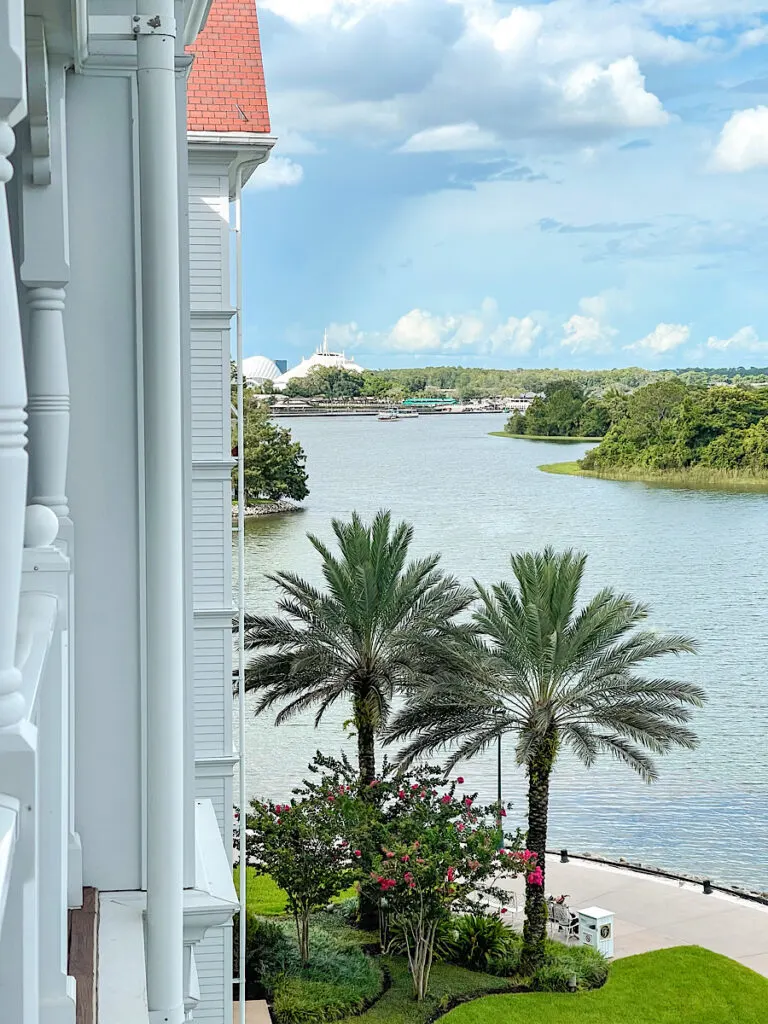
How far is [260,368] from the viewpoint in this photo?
6900 centimetres

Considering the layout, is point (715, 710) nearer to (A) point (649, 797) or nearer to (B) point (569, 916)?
(A) point (649, 797)

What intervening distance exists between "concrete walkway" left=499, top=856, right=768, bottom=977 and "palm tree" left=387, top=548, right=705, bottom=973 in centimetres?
205

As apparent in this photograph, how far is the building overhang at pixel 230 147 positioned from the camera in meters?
11.0

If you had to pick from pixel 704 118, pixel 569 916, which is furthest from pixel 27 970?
pixel 704 118

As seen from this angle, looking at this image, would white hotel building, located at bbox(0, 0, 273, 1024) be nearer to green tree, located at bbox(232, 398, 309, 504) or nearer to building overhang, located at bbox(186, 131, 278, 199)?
building overhang, located at bbox(186, 131, 278, 199)

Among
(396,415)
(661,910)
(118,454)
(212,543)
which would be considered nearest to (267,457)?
(396,415)

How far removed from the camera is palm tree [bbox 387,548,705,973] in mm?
14688

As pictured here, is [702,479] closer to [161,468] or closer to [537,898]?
[537,898]

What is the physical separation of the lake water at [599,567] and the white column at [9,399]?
21970 millimetres

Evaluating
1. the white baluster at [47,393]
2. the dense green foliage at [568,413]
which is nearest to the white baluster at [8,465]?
the white baluster at [47,393]

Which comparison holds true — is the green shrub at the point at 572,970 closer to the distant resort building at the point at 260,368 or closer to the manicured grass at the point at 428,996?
the manicured grass at the point at 428,996

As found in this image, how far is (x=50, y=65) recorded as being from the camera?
8.63 feet

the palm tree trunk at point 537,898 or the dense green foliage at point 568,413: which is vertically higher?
the dense green foliage at point 568,413

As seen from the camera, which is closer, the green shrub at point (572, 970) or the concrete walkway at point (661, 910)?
the green shrub at point (572, 970)
